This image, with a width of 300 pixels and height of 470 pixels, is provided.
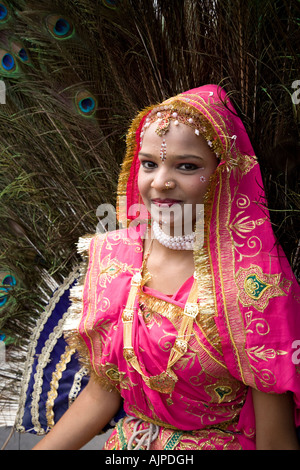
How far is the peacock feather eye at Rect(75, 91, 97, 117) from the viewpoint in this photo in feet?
5.48

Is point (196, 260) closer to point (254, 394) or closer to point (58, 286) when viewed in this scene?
point (254, 394)

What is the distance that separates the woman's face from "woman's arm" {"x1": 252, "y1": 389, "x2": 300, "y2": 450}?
408mm

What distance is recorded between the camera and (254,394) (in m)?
1.23

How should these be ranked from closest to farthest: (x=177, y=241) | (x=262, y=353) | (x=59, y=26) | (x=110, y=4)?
(x=262, y=353)
(x=177, y=241)
(x=110, y=4)
(x=59, y=26)

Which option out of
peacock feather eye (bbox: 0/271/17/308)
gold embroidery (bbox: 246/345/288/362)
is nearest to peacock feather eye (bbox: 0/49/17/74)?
peacock feather eye (bbox: 0/271/17/308)

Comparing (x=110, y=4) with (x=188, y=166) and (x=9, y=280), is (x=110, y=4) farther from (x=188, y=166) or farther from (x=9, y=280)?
(x=9, y=280)

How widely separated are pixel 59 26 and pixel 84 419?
1045mm

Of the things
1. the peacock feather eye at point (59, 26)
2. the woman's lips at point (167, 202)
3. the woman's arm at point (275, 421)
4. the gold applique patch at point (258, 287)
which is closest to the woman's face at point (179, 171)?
the woman's lips at point (167, 202)

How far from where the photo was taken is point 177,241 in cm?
129

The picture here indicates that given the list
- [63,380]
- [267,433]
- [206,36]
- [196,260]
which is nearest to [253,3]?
[206,36]

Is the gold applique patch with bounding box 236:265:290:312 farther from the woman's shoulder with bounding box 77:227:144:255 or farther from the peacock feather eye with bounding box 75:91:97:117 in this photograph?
the peacock feather eye with bounding box 75:91:97:117

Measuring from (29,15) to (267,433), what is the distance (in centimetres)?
123

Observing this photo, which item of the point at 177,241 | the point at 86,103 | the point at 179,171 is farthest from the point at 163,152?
the point at 86,103

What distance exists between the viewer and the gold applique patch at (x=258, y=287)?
46.6 inches
